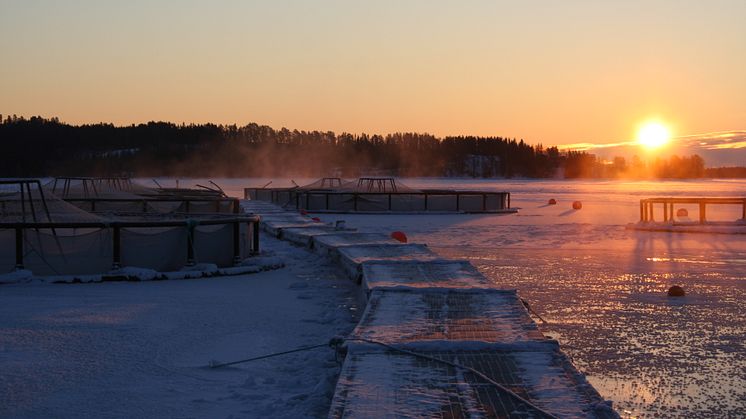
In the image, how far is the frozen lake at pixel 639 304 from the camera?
6672 mm

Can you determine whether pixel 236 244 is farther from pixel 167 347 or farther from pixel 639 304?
pixel 639 304

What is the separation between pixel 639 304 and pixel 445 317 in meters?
3.45

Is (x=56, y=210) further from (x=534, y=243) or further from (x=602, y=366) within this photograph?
(x=534, y=243)

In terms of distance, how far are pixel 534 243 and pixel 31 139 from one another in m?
130

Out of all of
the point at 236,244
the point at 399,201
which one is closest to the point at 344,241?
the point at 236,244

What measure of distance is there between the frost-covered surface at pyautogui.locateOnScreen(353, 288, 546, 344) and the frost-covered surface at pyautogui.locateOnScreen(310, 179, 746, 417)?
570 mm

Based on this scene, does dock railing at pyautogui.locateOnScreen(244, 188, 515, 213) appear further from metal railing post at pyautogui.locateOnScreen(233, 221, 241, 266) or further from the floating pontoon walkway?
the floating pontoon walkway

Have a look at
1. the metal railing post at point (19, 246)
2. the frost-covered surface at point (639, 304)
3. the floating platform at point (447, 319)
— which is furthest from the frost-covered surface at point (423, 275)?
the metal railing post at point (19, 246)

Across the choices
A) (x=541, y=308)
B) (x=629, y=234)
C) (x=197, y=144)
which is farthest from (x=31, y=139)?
(x=541, y=308)

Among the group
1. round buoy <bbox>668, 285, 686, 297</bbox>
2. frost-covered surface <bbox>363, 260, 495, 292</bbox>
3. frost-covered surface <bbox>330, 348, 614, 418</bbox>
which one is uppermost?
frost-covered surface <bbox>363, 260, 495, 292</bbox>

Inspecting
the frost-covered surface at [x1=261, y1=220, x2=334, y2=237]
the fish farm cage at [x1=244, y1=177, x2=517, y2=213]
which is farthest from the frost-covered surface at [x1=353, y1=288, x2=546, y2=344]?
the fish farm cage at [x1=244, y1=177, x2=517, y2=213]

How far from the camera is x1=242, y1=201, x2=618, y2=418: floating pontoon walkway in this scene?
5.41m

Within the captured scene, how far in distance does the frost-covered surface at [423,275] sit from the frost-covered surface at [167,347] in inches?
19.3

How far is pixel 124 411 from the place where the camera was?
5.79m
